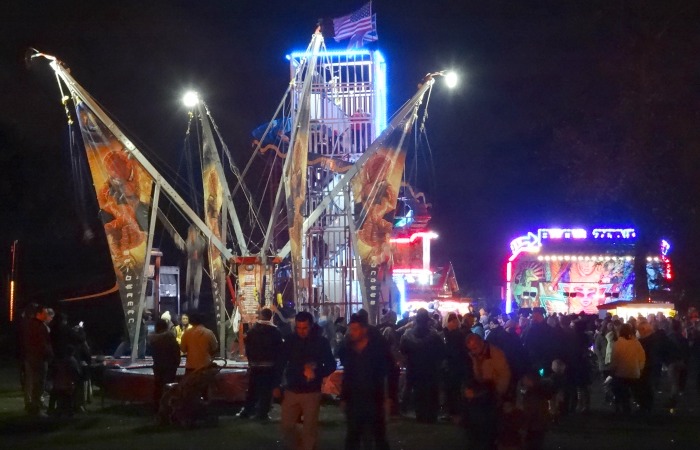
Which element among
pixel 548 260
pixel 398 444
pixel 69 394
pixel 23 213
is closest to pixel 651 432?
pixel 398 444

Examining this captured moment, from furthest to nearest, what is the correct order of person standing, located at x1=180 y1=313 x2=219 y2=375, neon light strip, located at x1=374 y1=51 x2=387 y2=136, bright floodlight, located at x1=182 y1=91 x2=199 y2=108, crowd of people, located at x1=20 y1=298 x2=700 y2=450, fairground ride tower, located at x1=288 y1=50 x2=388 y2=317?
neon light strip, located at x1=374 y1=51 x2=387 y2=136
fairground ride tower, located at x1=288 y1=50 x2=388 y2=317
bright floodlight, located at x1=182 y1=91 x2=199 y2=108
person standing, located at x1=180 y1=313 x2=219 y2=375
crowd of people, located at x1=20 y1=298 x2=700 y2=450

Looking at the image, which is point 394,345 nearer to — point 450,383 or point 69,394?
point 450,383

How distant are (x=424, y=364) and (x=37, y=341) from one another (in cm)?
610

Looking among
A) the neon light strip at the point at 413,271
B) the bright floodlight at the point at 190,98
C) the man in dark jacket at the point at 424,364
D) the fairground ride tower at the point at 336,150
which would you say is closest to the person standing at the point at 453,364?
the man in dark jacket at the point at 424,364

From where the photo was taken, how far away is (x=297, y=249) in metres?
17.0

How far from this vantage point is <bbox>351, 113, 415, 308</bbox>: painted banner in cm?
1792

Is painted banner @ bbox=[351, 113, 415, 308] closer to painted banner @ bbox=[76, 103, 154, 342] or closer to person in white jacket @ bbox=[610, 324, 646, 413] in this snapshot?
painted banner @ bbox=[76, 103, 154, 342]

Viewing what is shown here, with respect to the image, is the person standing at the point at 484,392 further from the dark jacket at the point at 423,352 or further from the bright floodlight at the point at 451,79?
the bright floodlight at the point at 451,79

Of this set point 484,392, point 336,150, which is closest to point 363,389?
point 484,392

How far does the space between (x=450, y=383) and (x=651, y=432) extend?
3004 mm

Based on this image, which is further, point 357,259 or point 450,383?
point 357,259

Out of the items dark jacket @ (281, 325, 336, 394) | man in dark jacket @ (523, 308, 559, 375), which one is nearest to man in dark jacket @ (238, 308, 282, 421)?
man in dark jacket @ (523, 308, 559, 375)

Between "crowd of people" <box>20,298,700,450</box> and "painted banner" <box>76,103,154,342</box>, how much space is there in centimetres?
148

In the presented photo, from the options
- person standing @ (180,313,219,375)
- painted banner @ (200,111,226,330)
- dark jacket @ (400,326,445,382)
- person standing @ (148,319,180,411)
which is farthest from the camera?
painted banner @ (200,111,226,330)
